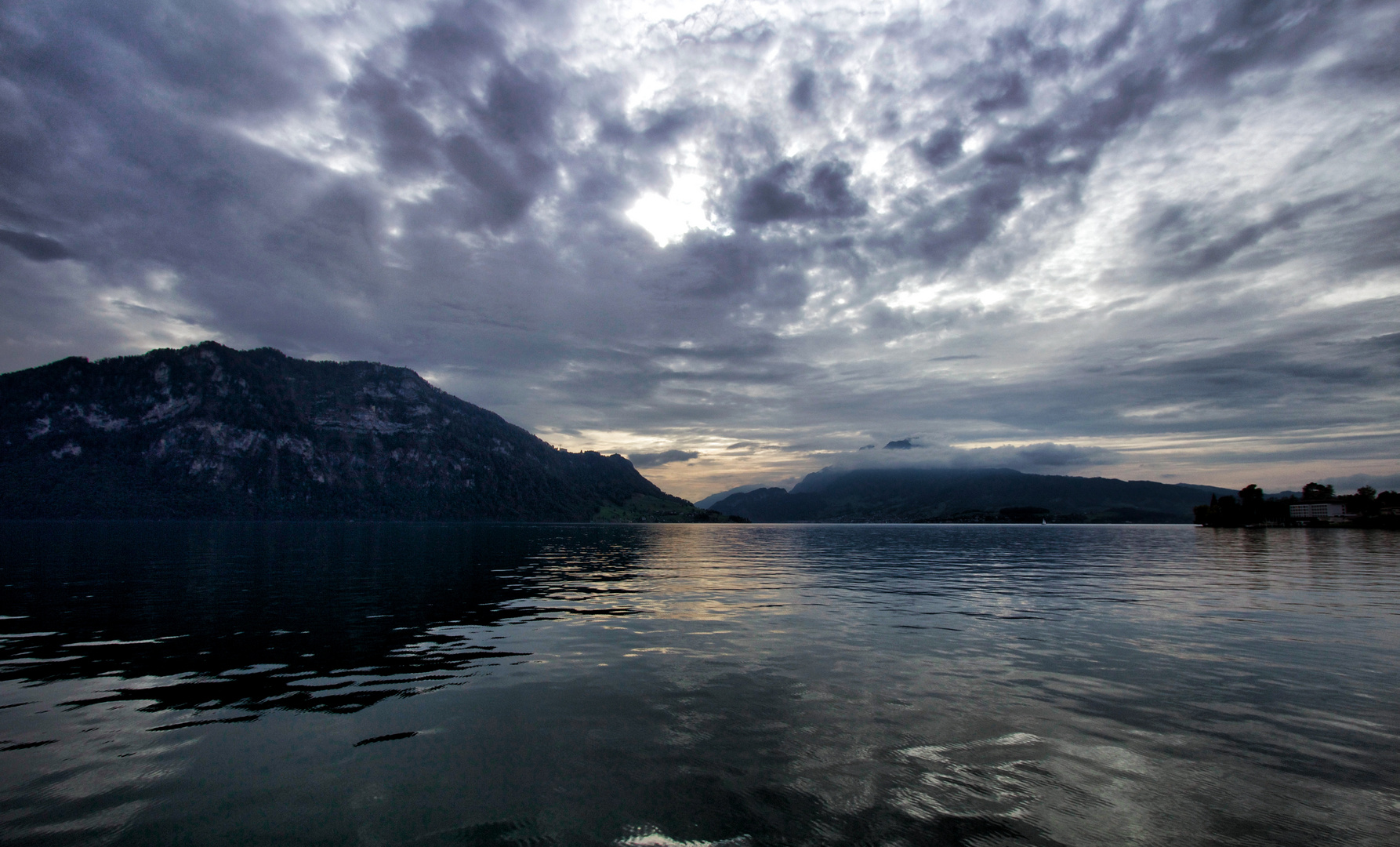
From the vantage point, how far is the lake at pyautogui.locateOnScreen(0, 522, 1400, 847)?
31.5ft

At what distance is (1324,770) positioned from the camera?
11.7 metres

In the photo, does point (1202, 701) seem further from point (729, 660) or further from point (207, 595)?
point (207, 595)

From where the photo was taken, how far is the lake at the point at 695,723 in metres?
9.61

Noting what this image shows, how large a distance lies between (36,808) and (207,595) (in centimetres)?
3361

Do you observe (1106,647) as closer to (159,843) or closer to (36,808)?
(159,843)

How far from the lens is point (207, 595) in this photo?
3669cm

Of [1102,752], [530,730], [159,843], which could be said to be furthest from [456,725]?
[1102,752]

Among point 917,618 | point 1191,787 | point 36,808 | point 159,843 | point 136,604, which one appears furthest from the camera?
point 136,604

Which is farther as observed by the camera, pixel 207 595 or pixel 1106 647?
pixel 207 595

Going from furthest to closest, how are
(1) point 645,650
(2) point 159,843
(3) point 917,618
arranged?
(3) point 917,618, (1) point 645,650, (2) point 159,843

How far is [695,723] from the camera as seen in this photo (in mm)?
14430

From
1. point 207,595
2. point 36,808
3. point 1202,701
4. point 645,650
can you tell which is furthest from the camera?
point 207,595

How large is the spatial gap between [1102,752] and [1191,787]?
1831 mm

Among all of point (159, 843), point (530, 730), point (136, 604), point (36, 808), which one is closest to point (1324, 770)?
point (530, 730)
